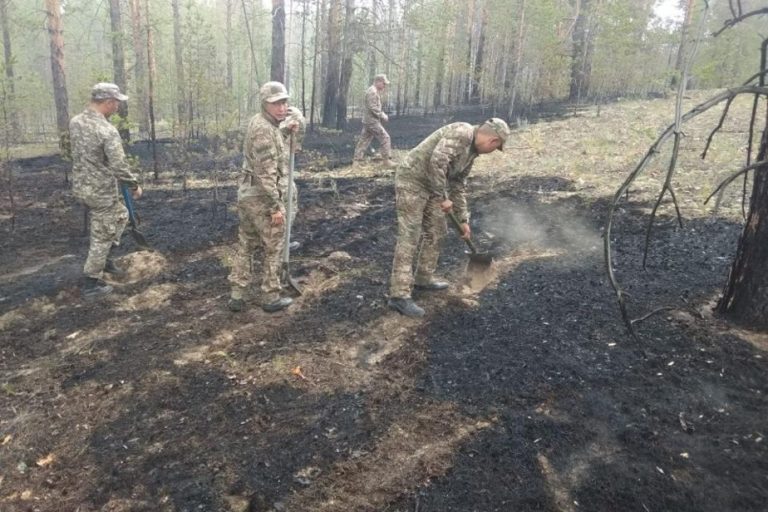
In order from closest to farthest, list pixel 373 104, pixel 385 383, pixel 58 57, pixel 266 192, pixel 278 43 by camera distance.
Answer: pixel 385 383 < pixel 266 192 < pixel 373 104 < pixel 58 57 < pixel 278 43

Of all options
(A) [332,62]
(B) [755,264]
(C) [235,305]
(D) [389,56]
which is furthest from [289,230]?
(D) [389,56]

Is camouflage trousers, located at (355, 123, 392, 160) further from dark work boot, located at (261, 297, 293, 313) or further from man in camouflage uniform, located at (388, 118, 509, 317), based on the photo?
dark work boot, located at (261, 297, 293, 313)

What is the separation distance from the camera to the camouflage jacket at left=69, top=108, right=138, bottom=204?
5.12 m

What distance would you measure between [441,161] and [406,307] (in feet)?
4.50

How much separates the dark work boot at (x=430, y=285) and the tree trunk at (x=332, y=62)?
487 inches

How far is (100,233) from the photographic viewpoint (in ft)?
17.4

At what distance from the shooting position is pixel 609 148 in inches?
437

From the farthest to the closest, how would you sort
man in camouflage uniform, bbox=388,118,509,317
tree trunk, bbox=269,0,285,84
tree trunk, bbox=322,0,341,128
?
tree trunk, bbox=322,0,341,128, tree trunk, bbox=269,0,285,84, man in camouflage uniform, bbox=388,118,509,317

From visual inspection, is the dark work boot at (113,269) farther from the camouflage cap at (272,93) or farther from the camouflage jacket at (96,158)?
the camouflage cap at (272,93)

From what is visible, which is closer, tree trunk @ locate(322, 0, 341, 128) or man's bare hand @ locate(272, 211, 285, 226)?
man's bare hand @ locate(272, 211, 285, 226)

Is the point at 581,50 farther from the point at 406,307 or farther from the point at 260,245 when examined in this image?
the point at 260,245

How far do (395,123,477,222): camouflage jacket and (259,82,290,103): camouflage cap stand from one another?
1.23m

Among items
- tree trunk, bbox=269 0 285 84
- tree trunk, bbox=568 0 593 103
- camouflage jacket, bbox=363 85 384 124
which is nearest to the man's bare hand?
camouflage jacket, bbox=363 85 384 124

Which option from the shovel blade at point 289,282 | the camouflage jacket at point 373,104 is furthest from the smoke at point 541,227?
the camouflage jacket at point 373,104
